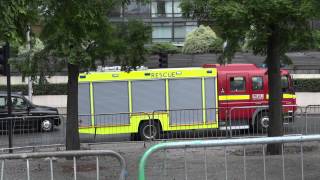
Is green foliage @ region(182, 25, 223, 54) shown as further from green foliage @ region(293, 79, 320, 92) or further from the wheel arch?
the wheel arch

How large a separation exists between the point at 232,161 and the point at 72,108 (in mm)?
6469

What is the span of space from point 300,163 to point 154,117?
10.7 m

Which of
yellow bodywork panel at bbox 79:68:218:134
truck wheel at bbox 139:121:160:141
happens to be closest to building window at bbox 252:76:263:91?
yellow bodywork panel at bbox 79:68:218:134

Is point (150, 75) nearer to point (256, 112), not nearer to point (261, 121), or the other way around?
point (256, 112)

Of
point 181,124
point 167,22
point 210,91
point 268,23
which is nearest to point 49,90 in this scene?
point 210,91

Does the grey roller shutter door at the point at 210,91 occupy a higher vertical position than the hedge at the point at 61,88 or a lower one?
higher

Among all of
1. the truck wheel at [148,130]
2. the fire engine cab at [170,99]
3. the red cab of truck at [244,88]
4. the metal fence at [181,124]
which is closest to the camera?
the metal fence at [181,124]

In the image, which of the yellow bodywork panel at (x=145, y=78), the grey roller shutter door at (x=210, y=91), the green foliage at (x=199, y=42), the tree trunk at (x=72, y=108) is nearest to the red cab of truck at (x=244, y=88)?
the grey roller shutter door at (x=210, y=91)

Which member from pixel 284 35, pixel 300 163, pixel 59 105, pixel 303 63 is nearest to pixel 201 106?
pixel 284 35

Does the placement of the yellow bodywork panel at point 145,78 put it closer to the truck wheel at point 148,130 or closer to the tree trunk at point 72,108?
the truck wheel at point 148,130

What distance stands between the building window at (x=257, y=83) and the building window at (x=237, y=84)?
0.36 meters

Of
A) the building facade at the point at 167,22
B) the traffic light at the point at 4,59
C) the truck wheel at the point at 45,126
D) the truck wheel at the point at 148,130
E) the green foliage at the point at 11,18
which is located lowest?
the truck wheel at the point at 148,130

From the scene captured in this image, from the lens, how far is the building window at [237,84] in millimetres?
20234

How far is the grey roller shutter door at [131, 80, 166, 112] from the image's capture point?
19.3 metres
